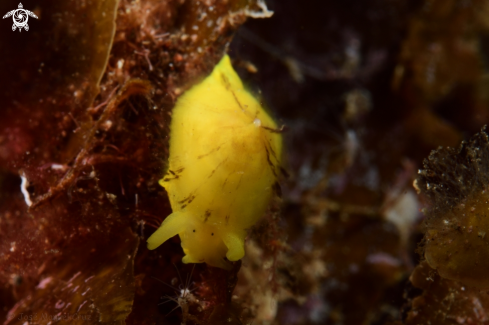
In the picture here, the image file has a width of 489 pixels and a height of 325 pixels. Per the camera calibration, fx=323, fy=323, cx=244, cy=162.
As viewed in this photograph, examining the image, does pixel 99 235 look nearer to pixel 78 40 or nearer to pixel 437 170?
pixel 78 40

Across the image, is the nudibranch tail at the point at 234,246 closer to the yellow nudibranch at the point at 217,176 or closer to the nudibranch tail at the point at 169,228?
the yellow nudibranch at the point at 217,176

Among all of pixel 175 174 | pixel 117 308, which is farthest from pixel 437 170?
pixel 117 308

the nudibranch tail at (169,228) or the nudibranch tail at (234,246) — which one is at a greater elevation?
the nudibranch tail at (169,228)

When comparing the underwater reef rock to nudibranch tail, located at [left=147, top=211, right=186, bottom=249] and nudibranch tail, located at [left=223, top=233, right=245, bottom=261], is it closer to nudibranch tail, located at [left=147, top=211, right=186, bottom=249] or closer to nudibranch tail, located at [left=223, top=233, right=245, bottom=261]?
nudibranch tail, located at [left=223, top=233, right=245, bottom=261]

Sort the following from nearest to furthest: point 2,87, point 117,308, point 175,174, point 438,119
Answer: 1. point 117,308
2. point 175,174
3. point 2,87
4. point 438,119

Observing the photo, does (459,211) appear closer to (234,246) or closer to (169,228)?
(234,246)

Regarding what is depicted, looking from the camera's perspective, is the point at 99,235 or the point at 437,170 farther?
the point at 99,235

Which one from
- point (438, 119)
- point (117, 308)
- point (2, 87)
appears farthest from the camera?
point (438, 119)

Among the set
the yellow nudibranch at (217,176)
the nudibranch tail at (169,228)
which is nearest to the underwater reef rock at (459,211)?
the yellow nudibranch at (217,176)

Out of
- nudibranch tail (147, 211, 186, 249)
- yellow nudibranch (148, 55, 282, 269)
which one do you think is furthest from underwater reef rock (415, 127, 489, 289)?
nudibranch tail (147, 211, 186, 249)
